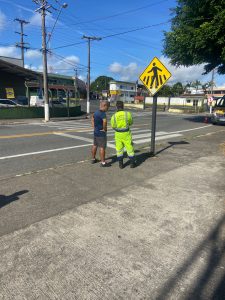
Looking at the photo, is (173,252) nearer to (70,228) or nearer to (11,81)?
(70,228)

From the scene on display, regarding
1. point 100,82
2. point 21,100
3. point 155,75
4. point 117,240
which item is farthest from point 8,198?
Answer: point 100,82

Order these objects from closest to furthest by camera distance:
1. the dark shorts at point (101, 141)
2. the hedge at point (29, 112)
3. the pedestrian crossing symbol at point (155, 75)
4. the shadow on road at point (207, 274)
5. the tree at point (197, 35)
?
the shadow on road at point (207, 274)
the dark shorts at point (101, 141)
the pedestrian crossing symbol at point (155, 75)
the tree at point (197, 35)
the hedge at point (29, 112)

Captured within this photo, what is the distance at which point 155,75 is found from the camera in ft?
26.5

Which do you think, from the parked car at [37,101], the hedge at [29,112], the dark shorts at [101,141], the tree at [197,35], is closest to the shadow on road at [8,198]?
the dark shorts at [101,141]

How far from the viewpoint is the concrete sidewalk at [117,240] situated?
2715 mm

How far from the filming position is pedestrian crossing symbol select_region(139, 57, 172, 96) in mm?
7956

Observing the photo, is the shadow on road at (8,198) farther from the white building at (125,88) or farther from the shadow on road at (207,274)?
the white building at (125,88)

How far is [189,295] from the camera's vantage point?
2.64m

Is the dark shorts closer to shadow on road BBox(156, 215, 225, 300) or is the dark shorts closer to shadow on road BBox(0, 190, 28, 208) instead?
shadow on road BBox(0, 190, 28, 208)

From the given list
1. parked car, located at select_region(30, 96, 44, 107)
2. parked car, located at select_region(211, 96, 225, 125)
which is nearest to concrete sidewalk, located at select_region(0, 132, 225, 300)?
parked car, located at select_region(211, 96, 225, 125)

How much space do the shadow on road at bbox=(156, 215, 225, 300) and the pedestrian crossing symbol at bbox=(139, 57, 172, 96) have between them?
528 cm

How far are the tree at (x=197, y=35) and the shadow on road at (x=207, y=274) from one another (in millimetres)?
15352

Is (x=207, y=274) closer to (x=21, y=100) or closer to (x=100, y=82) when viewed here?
(x=21, y=100)

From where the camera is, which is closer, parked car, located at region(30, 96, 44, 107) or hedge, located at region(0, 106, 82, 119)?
hedge, located at region(0, 106, 82, 119)
